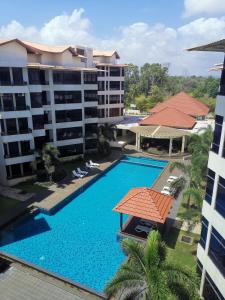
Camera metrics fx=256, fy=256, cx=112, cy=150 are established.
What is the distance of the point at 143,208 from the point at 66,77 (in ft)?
72.8

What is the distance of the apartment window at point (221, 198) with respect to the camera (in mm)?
12148

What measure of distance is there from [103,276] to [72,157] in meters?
22.3

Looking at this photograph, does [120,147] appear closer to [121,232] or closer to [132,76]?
[121,232]

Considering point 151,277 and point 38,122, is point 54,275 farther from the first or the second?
point 38,122

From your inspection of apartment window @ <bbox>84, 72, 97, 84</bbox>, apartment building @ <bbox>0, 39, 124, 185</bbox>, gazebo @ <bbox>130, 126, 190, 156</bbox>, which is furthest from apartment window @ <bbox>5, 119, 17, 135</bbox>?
gazebo @ <bbox>130, 126, 190, 156</bbox>

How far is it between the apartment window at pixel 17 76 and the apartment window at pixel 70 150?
11.2m

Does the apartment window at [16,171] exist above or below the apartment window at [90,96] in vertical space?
below

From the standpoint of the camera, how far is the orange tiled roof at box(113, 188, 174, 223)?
66.4ft

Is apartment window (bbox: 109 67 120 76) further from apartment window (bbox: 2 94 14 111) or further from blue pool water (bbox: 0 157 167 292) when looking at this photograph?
blue pool water (bbox: 0 157 167 292)

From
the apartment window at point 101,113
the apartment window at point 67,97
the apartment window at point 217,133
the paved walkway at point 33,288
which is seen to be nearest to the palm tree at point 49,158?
the apartment window at point 67,97

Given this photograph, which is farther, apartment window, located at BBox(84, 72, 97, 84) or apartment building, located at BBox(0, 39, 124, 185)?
apartment window, located at BBox(84, 72, 97, 84)

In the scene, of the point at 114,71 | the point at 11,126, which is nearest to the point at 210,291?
the point at 11,126

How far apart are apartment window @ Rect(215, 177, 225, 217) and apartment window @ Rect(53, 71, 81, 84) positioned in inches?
1065

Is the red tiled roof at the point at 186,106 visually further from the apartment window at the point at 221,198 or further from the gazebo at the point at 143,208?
the apartment window at the point at 221,198
